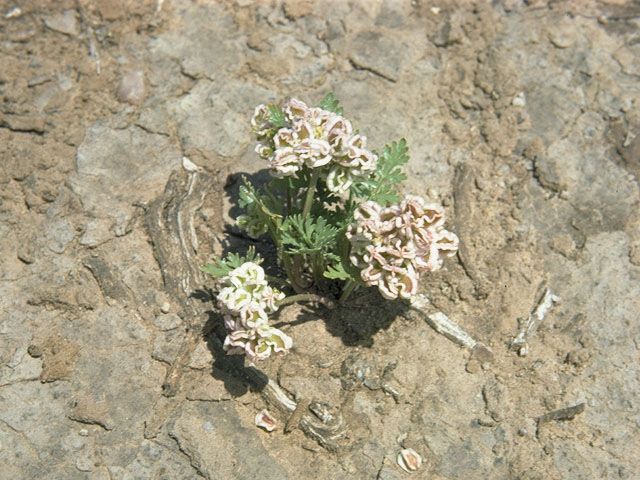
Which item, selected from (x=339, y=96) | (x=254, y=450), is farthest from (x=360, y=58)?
(x=254, y=450)

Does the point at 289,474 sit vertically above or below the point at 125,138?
below

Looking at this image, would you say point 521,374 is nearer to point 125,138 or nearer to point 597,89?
point 597,89

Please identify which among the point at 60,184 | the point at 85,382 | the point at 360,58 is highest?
the point at 360,58

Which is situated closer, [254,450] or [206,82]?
[254,450]

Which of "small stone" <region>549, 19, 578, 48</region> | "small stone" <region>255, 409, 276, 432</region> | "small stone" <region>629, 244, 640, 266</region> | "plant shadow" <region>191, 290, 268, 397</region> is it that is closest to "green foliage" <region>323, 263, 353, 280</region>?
"plant shadow" <region>191, 290, 268, 397</region>

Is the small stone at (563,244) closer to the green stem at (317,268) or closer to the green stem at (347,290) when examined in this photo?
the green stem at (347,290)

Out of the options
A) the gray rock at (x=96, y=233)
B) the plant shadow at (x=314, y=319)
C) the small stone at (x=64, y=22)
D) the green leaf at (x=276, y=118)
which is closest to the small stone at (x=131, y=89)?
the small stone at (x=64, y=22)

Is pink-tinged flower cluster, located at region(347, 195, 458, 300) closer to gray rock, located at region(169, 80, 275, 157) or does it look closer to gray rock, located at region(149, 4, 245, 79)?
gray rock, located at region(169, 80, 275, 157)

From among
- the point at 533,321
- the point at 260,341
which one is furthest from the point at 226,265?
the point at 533,321
